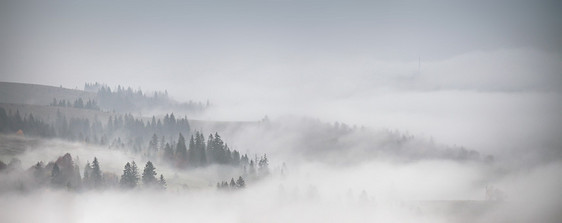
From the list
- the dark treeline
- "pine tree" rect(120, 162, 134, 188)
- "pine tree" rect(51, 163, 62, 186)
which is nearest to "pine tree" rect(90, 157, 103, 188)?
the dark treeline

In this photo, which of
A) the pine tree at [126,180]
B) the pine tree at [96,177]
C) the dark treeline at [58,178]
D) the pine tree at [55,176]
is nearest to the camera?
the dark treeline at [58,178]

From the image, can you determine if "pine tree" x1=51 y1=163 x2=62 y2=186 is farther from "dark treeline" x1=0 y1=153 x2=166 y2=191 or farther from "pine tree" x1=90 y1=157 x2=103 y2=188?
"pine tree" x1=90 y1=157 x2=103 y2=188

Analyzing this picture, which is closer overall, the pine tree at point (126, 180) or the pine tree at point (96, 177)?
the pine tree at point (96, 177)

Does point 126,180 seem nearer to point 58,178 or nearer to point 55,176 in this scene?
point 58,178

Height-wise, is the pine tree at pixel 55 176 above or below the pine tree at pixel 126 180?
above

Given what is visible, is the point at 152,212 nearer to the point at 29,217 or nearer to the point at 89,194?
the point at 89,194

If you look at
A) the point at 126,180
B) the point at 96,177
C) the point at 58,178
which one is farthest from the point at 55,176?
the point at 126,180

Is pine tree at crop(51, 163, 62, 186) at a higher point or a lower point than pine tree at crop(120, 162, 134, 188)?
higher

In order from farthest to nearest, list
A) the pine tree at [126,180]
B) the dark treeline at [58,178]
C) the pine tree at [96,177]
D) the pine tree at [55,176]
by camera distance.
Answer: the pine tree at [126,180] < the pine tree at [96,177] < the pine tree at [55,176] < the dark treeline at [58,178]

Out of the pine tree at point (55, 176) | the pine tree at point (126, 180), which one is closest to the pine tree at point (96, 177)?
the pine tree at point (126, 180)

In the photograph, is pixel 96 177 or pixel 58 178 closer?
pixel 58 178

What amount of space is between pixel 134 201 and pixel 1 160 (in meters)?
53.5

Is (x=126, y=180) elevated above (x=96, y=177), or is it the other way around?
(x=96, y=177)

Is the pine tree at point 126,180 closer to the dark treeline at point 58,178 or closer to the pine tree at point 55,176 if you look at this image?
the dark treeline at point 58,178
